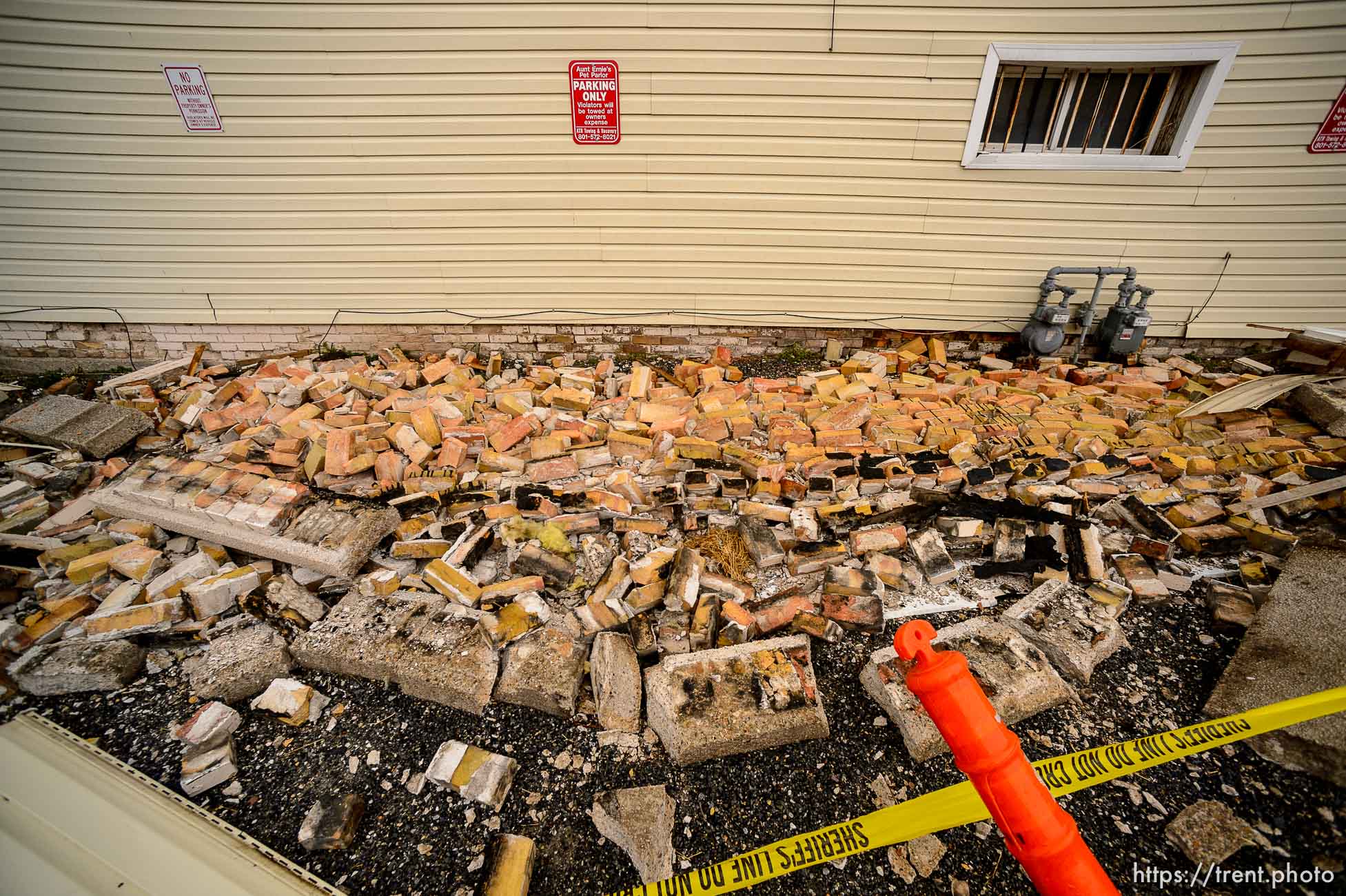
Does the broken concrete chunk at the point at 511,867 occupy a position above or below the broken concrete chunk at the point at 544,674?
below

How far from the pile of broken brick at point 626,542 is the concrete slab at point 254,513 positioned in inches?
0.7

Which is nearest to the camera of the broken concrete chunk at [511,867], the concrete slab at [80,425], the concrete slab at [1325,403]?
the broken concrete chunk at [511,867]

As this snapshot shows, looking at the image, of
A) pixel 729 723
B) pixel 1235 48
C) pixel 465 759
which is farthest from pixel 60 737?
pixel 1235 48

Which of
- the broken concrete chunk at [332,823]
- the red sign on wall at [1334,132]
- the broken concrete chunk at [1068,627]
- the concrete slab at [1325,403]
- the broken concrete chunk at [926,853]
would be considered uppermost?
the red sign on wall at [1334,132]

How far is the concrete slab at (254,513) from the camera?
2.83 meters

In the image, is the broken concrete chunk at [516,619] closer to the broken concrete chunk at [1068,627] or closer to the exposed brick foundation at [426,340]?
the broken concrete chunk at [1068,627]

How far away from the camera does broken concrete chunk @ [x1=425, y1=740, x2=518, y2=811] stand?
199cm

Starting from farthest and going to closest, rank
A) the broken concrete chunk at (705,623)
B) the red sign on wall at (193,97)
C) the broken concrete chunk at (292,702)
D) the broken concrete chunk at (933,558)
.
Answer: the red sign on wall at (193,97)
the broken concrete chunk at (933,558)
the broken concrete chunk at (705,623)
the broken concrete chunk at (292,702)

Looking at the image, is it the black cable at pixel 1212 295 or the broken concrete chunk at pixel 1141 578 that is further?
the black cable at pixel 1212 295

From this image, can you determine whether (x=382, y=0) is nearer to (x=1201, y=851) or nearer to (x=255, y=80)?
(x=255, y=80)

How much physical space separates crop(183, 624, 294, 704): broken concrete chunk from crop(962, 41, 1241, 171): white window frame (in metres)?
5.65

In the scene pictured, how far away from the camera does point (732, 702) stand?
2.15m

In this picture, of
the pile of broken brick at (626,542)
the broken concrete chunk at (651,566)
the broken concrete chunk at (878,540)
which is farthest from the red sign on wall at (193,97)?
the broken concrete chunk at (878,540)

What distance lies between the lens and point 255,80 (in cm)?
397
